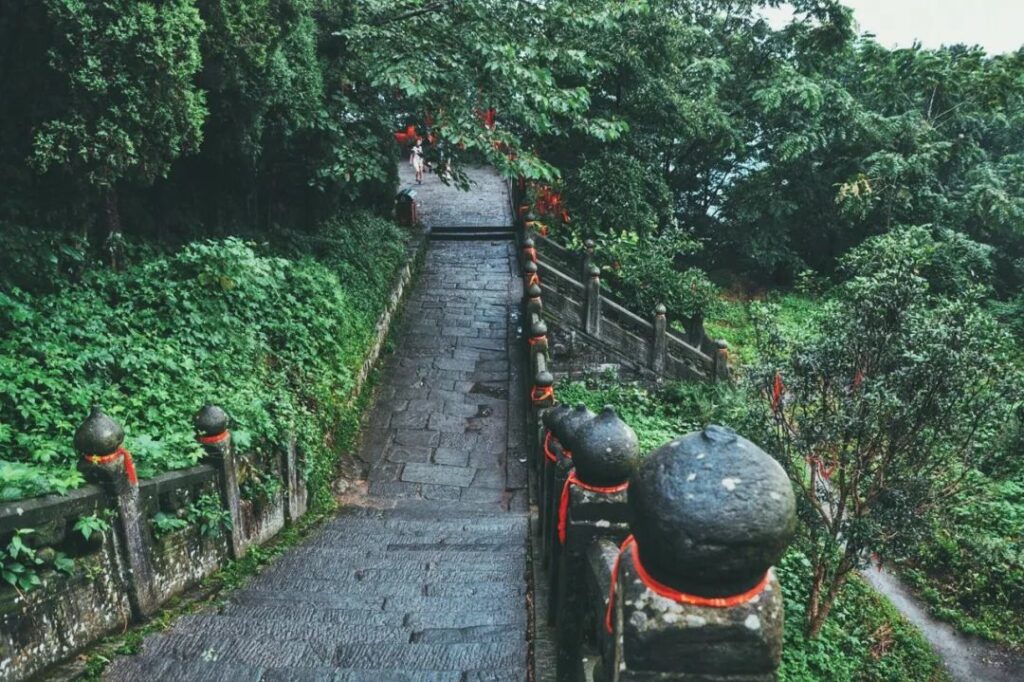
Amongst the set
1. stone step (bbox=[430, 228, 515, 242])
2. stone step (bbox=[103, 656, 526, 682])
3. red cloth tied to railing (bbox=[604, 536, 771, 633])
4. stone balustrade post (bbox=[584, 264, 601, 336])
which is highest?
red cloth tied to railing (bbox=[604, 536, 771, 633])

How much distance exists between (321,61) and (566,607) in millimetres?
9159

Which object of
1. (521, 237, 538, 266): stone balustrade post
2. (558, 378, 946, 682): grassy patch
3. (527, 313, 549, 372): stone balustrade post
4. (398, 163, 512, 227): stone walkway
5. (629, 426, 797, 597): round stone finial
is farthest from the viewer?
(398, 163, 512, 227): stone walkway

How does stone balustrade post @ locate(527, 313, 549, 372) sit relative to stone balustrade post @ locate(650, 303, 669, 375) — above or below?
above

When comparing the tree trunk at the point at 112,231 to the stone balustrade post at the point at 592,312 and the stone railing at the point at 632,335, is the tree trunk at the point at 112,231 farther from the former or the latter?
the stone balustrade post at the point at 592,312

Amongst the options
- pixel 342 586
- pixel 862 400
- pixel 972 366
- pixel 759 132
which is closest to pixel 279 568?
pixel 342 586

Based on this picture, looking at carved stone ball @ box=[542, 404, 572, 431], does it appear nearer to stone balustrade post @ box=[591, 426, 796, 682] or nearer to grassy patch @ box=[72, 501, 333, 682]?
stone balustrade post @ box=[591, 426, 796, 682]

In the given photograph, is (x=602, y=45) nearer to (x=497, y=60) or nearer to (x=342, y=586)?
(x=497, y=60)

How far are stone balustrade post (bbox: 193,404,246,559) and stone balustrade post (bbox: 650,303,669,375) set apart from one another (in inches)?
319

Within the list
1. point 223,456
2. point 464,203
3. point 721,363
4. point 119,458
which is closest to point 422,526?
point 223,456

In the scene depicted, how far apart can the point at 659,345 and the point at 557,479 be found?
8.28m

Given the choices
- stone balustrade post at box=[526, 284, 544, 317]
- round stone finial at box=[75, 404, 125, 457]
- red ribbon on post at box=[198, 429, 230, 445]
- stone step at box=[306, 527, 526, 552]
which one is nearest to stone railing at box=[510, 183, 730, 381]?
stone balustrade post at box=[526, 284, 544, 317]

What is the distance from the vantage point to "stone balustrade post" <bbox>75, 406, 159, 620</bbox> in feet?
14.5

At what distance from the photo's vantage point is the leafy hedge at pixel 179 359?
5219 mm

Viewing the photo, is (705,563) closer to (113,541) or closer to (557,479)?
(557,479)
